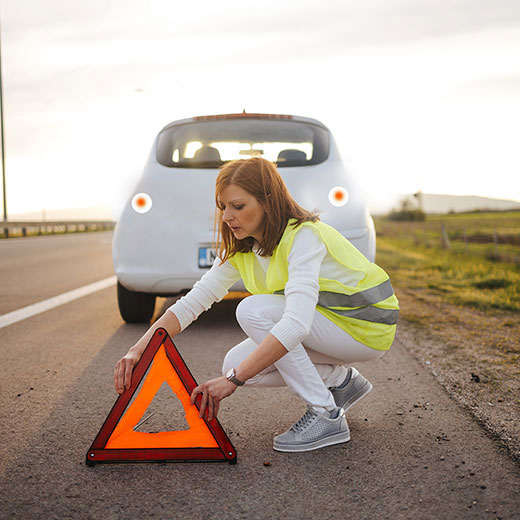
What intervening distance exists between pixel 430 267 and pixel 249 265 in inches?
362

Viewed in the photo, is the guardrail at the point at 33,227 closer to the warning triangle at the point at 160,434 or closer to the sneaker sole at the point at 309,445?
the warning triangle at the point at 160,434

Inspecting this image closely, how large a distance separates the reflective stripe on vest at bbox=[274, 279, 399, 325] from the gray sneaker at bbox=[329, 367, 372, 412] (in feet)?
1.33

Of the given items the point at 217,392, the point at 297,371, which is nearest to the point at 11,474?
the point at 217,392

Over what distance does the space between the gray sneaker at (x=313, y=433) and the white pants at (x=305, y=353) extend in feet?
0.19

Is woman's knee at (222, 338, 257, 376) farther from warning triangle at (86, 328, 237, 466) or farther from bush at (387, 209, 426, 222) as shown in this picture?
bush at (387, 209, 426, 222)

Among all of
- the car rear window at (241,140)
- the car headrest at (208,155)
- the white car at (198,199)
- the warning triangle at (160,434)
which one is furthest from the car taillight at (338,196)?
the warning triangle at (160,434)

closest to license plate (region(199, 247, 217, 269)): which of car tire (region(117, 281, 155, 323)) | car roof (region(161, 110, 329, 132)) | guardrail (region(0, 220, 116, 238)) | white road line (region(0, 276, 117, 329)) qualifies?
car tire (region(117, 281, 155, 323))

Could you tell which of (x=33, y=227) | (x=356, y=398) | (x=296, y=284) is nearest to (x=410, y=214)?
(x=33, y=227)

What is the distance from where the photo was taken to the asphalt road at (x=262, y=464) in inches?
90.2

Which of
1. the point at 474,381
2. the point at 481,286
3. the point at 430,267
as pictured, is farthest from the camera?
the point at 430,267

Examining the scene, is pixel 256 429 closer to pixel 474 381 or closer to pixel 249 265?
pixel 249 265

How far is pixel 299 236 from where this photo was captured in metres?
2.83

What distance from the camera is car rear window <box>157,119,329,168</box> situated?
17.8 ft

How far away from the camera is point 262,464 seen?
2.71 m
